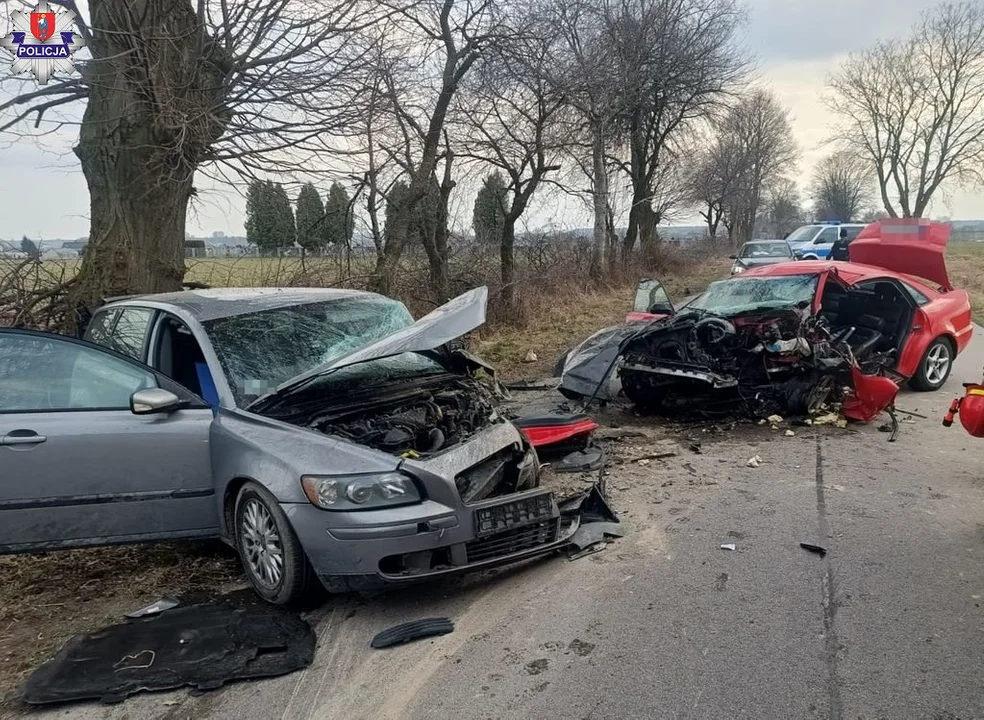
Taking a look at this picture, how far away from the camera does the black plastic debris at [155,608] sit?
3781 mm

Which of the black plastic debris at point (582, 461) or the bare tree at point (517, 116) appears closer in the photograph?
the black plastic debris at point (582, 461)

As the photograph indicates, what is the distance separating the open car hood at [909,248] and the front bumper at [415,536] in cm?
709

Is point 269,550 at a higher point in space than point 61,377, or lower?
lower

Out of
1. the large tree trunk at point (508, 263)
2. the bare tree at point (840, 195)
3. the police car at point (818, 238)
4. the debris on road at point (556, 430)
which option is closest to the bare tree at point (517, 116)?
the large tree trunk at point (508, 263)

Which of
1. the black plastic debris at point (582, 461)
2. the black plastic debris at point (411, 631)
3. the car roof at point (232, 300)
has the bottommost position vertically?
the black plastic debris at point (411, 631)

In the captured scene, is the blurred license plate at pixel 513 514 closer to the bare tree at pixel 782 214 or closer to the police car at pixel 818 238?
the police car at pixel 818 238

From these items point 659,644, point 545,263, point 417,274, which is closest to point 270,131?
point 417,274

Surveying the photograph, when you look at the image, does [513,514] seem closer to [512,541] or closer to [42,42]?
[512,541]

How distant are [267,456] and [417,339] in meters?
1.06

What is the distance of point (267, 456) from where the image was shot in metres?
3.63

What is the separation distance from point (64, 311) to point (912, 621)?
902cm

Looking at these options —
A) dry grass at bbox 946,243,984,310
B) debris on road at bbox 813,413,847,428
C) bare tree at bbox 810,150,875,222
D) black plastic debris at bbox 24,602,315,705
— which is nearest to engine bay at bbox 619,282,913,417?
debris on road at bbox 813,413,847,428

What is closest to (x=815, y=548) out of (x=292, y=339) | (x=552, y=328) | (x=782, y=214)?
(x=292, y=339)

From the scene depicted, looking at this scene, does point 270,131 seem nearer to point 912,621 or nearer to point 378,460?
point 378,460
